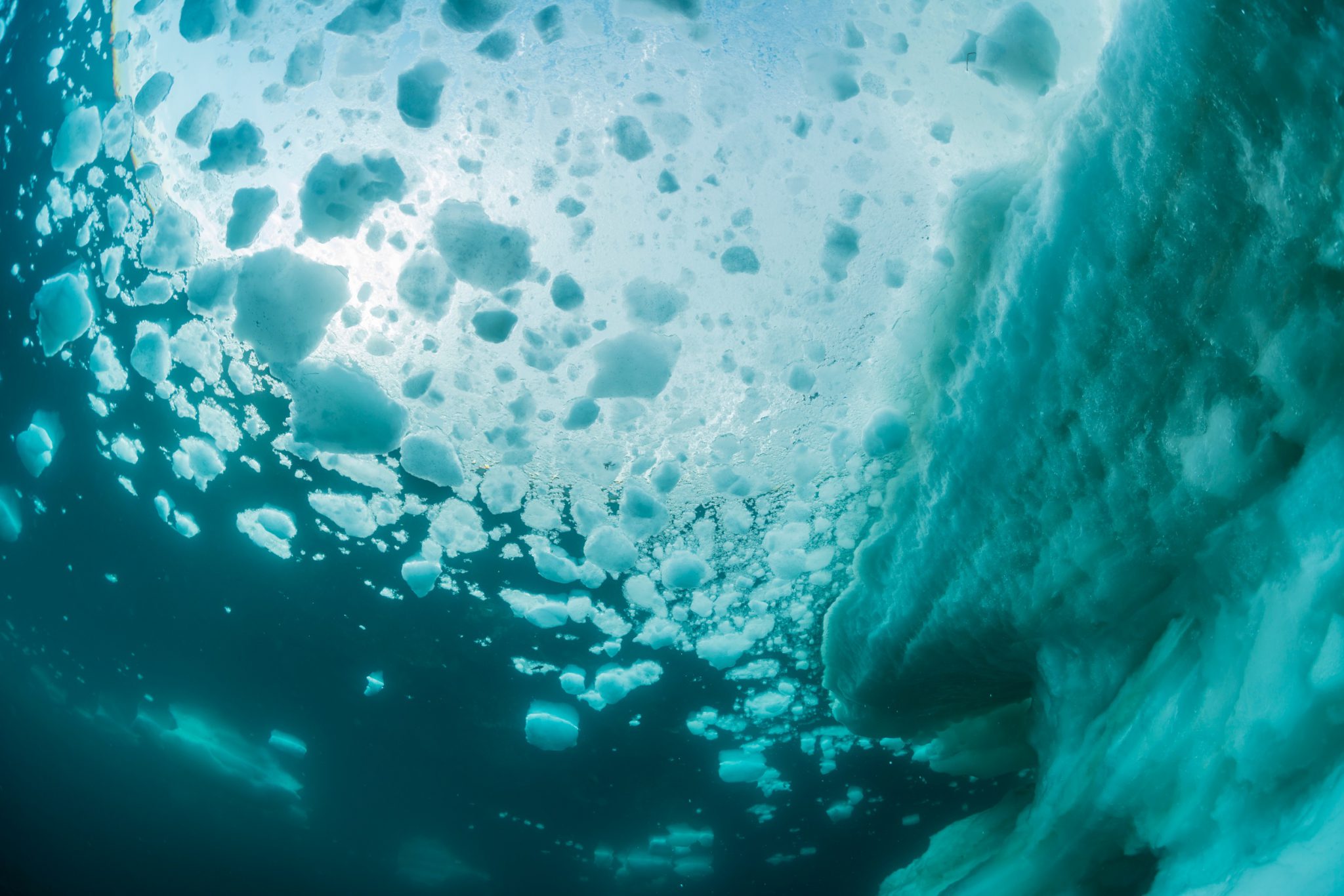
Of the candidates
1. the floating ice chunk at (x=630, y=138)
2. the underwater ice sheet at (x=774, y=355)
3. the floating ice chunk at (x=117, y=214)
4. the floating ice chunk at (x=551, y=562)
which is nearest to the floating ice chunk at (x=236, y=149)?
the underwater ice sheet at (x=774, y=355)

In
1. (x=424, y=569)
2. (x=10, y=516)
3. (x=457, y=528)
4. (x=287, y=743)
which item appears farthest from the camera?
(x=287, y=743)

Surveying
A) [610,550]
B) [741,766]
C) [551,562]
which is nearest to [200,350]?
[551,562]

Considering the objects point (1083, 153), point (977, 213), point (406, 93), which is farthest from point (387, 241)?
point (1083, 153)

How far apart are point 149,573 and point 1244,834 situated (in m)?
12.7

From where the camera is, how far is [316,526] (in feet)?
23.8

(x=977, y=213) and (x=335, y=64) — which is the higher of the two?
(x=335, y=64)

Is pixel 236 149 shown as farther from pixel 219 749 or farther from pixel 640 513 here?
pixel 219 749

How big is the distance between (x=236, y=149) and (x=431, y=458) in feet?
8.51

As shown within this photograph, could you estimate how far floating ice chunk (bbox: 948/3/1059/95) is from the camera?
284cm

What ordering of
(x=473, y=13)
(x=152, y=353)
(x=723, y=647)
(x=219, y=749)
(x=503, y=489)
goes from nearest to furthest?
1. (x=473, y=13)
2. (x=503, y=489)
3. (x=152, y=353)
4. (x=723, y=647)
5. (x=219, y=749)

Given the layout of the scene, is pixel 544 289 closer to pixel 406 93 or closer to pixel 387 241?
pixel 387 241

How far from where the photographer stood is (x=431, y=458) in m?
5.45

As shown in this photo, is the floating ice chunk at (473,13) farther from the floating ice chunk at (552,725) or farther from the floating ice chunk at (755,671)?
the floating ice chunk at (552,725)

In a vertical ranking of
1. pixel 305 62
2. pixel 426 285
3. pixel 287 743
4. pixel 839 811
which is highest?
pixel 287 743
